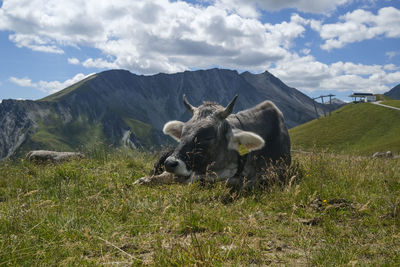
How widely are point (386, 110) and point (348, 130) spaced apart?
17427mm

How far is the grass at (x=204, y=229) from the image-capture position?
10.9 feet

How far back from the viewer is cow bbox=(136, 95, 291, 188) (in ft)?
23.9

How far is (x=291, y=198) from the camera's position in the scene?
577cm

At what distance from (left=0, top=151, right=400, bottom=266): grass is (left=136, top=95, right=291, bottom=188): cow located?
650 mm

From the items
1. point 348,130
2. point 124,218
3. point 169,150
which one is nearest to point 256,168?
point 169,150

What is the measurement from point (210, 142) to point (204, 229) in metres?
3.36

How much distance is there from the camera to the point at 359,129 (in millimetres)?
84062

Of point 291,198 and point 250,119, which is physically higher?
point 250,119

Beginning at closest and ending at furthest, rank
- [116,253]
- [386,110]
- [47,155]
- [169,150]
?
[116,253]
[169,150]
[47,155]
[386,110]

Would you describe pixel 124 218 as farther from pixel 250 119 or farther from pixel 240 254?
pixel 250 119

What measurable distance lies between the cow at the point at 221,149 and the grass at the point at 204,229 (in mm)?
650

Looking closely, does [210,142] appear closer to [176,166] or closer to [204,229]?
[176,166]

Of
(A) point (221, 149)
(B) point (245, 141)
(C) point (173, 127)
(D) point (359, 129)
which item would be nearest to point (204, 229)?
(A) point (221, 149)

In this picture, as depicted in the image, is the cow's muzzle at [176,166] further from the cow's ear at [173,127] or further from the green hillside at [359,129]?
the green hillside at [359,129]
